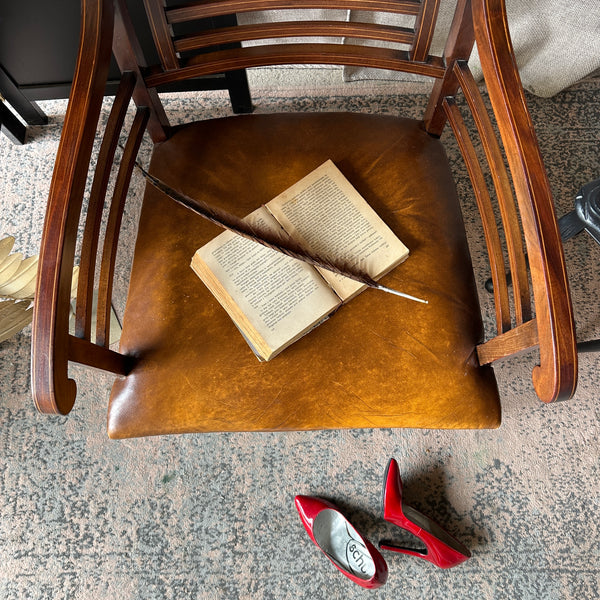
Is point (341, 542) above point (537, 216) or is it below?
below

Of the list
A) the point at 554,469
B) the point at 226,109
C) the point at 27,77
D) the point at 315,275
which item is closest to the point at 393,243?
the point at 315,275

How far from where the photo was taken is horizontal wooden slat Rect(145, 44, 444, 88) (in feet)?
2.86

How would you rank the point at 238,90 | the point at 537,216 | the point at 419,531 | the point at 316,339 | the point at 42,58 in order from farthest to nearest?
the point at 238,90 < the point at 42,58 < the point at 419,531 < the point at 316,339 < the point at 537,216

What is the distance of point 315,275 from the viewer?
84 cm

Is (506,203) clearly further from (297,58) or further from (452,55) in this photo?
(297,58)

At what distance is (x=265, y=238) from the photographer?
81cm

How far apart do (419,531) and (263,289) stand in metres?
0.66

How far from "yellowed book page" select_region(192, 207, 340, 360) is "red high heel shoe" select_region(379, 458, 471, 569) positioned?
1.75ft

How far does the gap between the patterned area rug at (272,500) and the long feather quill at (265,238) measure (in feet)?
1.84

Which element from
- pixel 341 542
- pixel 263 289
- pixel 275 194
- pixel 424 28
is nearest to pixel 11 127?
pixel 275 194

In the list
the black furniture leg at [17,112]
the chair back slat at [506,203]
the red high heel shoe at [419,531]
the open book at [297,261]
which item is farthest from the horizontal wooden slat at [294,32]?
the red high heel shoe at [419,531]

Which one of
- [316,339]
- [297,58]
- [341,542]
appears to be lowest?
[341,542]

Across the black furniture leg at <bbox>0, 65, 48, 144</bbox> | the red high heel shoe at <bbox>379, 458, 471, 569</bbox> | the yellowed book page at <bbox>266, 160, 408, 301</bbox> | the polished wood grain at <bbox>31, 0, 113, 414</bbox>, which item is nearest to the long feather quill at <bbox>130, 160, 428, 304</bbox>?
the yellowed book page at <bbox>266, 160, 408, 301</bbox>

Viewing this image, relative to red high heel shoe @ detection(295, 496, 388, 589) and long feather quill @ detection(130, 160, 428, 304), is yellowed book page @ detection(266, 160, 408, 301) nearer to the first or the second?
long feather quill @ detection(130, 160, 428, 304)
